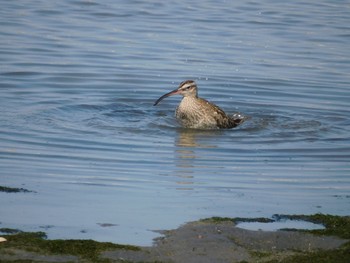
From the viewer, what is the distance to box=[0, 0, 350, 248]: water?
1098cm

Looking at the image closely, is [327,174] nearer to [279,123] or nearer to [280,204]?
[280,204]

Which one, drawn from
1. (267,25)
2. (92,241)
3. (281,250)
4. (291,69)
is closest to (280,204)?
(281,250)

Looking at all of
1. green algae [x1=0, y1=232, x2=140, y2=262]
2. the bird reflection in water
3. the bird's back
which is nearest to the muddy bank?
green algae [x1=0, y1=232, x2=140, y2=262]

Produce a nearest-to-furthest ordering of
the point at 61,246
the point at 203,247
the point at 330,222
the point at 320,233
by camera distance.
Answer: the point at 61,246 → the point at 203,247 → the point at 320,233 → the point at 330,222

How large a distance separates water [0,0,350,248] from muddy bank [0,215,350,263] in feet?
1.23

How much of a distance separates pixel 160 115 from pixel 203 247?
859cm

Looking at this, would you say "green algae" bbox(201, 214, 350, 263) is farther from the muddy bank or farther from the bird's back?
the bird's back

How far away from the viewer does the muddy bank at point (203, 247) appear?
8.72 metres

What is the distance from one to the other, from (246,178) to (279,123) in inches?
172

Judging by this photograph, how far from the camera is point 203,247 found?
29.9 feet

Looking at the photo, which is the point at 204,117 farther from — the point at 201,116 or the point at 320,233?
the point at 320,233

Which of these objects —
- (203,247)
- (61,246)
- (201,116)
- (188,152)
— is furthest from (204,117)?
(61,246)

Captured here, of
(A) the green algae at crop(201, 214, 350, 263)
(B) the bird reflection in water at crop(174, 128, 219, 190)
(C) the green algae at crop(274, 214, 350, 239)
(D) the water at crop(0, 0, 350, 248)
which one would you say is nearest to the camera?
(A) the green algae at crop(201, 214, 350, 263)

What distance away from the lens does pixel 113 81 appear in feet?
66.5
